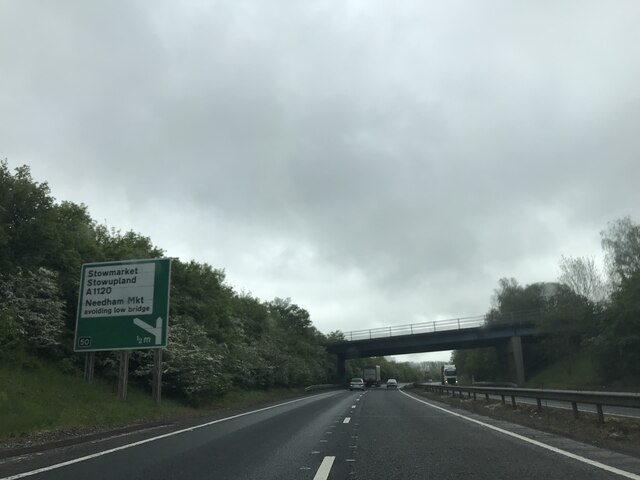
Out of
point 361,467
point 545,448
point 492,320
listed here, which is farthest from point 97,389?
point 492,320

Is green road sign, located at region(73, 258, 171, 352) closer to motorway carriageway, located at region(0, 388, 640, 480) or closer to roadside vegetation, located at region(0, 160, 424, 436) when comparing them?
roadside vegetation, located at region(0, 160, 424, 436)

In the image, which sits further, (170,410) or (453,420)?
(170,410)

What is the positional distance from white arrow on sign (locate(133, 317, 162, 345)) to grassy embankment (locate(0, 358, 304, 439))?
2.54 meters

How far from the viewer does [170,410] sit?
21234mm

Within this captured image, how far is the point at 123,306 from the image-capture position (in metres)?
20.2

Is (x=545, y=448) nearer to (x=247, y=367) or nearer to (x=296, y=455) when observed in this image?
(x=296, y=455)

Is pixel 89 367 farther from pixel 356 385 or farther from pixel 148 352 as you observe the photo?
pixel 356 385

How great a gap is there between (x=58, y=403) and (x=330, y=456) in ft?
33.2

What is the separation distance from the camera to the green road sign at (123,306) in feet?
65.1

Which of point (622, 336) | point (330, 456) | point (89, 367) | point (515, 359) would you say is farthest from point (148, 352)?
point (515, 359)

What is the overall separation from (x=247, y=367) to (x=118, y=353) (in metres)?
14.9

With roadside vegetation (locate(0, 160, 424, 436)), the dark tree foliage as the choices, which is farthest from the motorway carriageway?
the dark tree foliage

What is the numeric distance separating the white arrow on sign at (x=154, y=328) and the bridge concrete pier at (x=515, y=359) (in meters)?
48.4

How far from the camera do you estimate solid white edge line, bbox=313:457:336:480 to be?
7.59 meters
